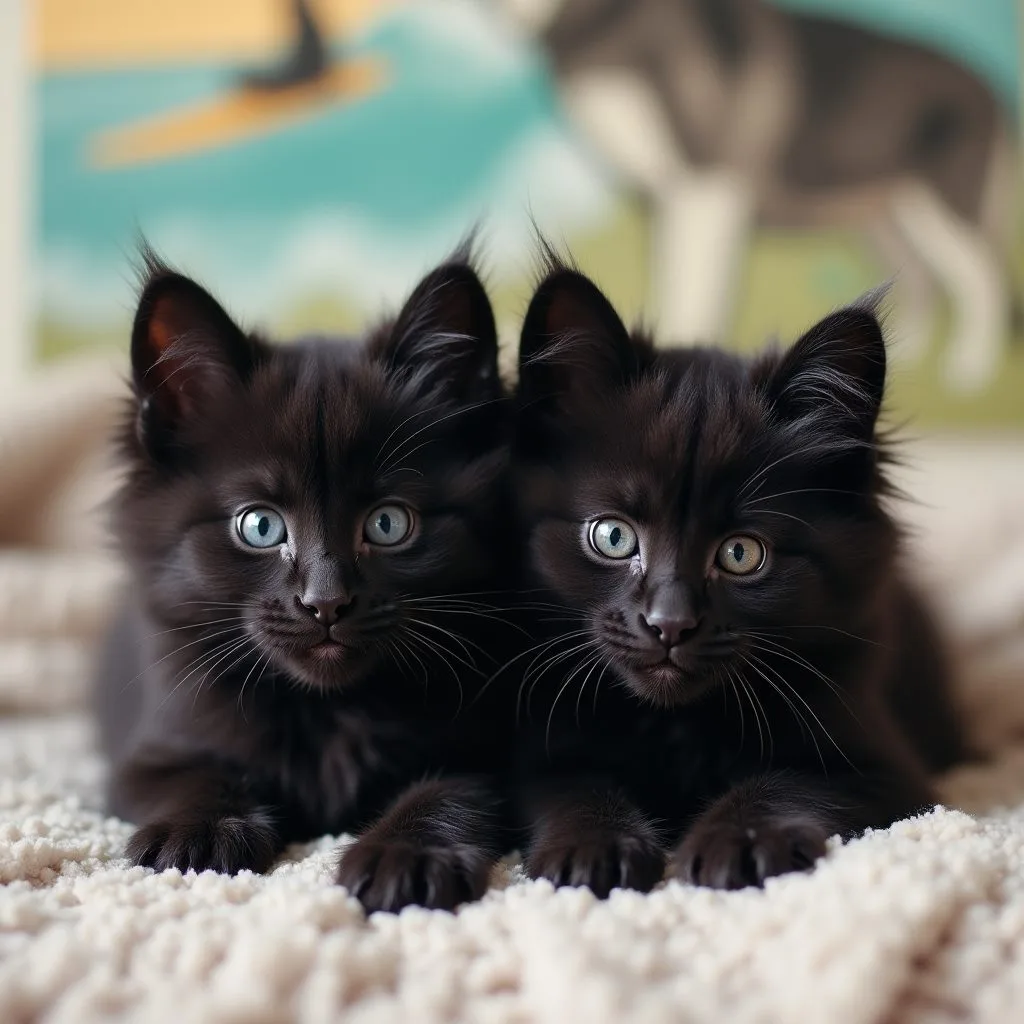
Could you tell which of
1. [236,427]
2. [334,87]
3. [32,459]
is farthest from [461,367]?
[334,87]

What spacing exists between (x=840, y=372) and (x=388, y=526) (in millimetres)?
702

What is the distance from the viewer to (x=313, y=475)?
153cm

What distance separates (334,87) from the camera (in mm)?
3863

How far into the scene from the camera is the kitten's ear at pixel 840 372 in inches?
60.4

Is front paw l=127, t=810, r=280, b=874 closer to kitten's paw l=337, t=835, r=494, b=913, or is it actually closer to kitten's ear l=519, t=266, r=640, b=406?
kitten's paw l=337, t=835, r=494, b=913

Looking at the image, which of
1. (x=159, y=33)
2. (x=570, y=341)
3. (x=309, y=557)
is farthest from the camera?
(x=159, y=33)

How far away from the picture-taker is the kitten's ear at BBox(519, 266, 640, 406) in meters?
1.58

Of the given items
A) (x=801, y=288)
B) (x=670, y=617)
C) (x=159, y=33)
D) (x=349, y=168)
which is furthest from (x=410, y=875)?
(x=159, y=33)

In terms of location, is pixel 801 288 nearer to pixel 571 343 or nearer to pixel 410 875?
pixel 571 343

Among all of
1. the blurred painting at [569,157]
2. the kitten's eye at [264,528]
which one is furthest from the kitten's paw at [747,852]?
the blurred painting at [569,157]

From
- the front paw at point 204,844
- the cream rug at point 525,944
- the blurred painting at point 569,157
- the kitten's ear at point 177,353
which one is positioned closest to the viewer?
the cream rug at point 525,944

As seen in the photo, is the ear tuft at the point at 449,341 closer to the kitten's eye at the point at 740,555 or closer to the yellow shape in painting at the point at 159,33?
the kitten's eye at the point at 740,555

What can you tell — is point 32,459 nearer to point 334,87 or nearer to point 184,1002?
point 334,87

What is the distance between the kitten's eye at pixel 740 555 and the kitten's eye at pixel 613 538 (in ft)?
0.41
